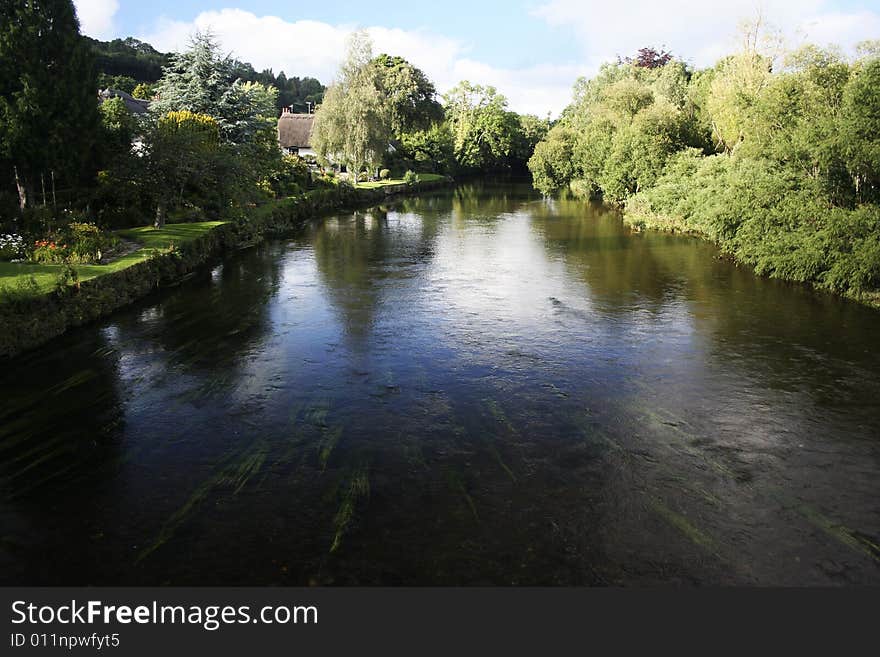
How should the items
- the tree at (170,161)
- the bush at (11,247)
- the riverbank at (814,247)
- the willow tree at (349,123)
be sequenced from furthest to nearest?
1. the willow tree at (349,123)
2. the tree at (170,161)
3. the riverbank at (814,247)
4. the bush at (11,247)

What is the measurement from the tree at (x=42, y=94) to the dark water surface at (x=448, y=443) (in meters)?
8.74

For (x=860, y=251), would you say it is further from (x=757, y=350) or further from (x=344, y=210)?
(x=344, y=210)

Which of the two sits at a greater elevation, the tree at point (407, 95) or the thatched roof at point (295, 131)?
the tree at point (407, 95)

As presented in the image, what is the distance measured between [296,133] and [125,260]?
62.7 meters

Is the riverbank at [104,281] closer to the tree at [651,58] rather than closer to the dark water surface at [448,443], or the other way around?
the dark water surface at [448,443]

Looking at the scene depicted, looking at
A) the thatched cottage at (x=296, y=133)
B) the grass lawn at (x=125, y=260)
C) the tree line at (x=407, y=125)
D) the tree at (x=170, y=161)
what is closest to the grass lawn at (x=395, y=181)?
the tree line at (x=407, y=125)

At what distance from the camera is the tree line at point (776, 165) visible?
22.4 meters

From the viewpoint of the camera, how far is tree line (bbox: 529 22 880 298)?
883 inches

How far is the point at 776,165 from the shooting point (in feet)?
95.0

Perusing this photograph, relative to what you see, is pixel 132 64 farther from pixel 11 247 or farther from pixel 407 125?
pixel 11 247

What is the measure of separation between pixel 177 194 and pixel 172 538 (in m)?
27.1

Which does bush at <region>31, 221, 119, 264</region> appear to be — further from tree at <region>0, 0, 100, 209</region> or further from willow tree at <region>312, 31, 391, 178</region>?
willow tree at <region>312, 31, 391, 178</region>

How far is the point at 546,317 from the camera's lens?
20.9 metres

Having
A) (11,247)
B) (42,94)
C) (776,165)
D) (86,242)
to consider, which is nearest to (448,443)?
(86,242)
